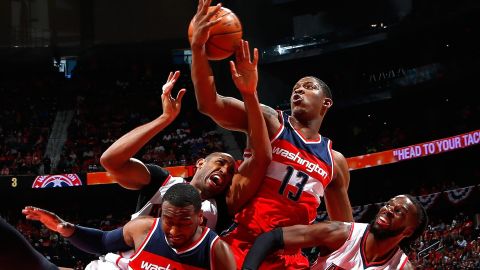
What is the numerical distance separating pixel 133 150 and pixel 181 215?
0.59m

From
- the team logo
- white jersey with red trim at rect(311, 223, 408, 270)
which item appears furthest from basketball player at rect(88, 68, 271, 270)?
the team logo

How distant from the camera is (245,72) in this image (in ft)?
12.0

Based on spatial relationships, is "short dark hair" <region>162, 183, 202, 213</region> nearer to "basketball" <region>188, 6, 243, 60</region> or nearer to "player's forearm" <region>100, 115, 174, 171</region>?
"player's forearm" <region>100, 115, 174, 171</region>

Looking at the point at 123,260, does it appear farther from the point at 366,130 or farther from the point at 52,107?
the point at 52,107

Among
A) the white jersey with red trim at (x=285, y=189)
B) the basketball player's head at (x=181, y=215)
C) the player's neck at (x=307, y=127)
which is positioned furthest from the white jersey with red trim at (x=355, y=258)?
the basketball player's head at (x=181, y=215)

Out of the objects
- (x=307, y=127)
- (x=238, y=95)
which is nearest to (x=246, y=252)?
(x=307, y=127)

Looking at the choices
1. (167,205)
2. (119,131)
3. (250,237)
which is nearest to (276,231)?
(250,237)

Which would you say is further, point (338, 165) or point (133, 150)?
point (338, 165)

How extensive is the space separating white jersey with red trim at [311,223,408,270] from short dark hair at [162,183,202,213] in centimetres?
100

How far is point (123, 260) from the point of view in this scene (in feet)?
12.4

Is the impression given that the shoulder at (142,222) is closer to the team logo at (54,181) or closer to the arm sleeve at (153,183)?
the arm sleeve at (153,183)

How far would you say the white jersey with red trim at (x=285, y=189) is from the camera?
3848 mm

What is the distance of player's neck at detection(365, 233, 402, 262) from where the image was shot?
4.04 metres

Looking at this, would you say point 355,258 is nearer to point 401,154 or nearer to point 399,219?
point 399,219
